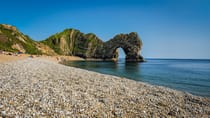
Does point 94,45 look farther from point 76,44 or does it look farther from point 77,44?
point 76,44

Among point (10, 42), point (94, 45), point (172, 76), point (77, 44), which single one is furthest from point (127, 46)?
point (172, 76)

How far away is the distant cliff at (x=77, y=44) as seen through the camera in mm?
109062

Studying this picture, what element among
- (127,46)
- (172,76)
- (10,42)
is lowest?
(172,76)

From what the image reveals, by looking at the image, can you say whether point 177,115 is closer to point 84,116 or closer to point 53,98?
point 84,116

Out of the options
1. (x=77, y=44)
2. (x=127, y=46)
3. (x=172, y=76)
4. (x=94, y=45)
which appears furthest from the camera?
(x=77, y=44)

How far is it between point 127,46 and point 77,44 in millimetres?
72025

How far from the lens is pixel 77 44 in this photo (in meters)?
179

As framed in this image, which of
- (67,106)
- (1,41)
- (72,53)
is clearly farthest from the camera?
(72,53)

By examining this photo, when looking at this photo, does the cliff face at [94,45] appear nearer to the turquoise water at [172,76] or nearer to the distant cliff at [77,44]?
the distant cliff at [77,44]

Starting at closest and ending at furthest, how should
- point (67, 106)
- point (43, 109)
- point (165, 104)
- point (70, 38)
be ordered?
point (43, 109) < point (67, 106) < point (165, 104) < point (70, 38)

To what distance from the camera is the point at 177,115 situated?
899 cm

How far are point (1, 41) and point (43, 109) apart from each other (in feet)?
364

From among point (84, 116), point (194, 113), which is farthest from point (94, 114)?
point (194, 113)

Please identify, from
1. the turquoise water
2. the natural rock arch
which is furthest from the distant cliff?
the turquoise water
